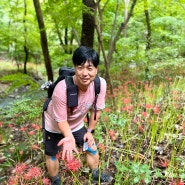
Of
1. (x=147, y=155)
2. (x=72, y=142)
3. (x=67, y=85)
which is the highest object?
(x=67, y=85)

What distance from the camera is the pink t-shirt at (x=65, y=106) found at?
6.86 ft

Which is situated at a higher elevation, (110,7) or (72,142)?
(110,7)

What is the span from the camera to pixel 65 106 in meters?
2.11

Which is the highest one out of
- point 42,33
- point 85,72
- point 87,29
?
point 87,29

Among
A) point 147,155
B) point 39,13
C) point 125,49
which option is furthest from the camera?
point 125,49

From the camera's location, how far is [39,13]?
638 centimetres

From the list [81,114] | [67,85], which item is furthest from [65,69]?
[81,114]

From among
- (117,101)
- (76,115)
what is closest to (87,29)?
(117,101)

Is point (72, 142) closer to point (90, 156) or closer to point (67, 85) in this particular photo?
point (67, 85)

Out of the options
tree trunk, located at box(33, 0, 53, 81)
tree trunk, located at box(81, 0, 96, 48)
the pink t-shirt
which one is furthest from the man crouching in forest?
tree trunk, located at box(33, 0, 53, 81)

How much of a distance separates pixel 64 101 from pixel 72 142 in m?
0.39

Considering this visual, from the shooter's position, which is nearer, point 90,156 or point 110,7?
point 90,156

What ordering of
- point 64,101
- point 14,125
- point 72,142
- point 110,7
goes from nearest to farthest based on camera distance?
point 72,142
point 64,101
point 14,125
point 110,7

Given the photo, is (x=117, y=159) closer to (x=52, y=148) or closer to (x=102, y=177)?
(x=102, y=177)
